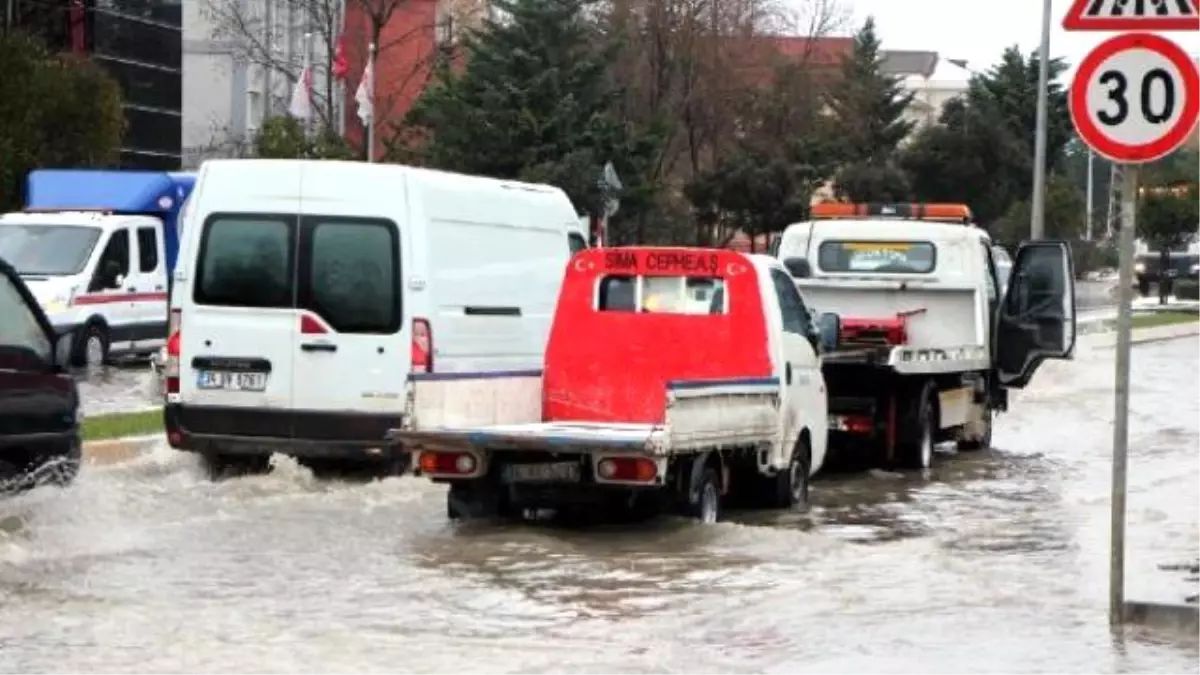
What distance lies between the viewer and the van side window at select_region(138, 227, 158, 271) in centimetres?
3078

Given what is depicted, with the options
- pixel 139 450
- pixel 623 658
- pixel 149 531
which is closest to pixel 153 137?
pixel 139 450

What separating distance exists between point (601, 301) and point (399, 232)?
157cm

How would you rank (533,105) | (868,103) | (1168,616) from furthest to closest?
(868,103) → (533,105) → (1168,616)

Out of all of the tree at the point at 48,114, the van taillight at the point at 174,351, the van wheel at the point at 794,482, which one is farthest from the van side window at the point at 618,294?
the tree at the point at 48,114

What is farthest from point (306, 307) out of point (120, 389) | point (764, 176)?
point (764, 176)

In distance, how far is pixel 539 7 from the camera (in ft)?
164

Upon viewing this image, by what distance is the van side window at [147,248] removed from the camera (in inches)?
1212

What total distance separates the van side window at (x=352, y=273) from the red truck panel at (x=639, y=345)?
4.28 ft

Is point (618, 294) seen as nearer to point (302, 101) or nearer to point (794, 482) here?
point (794, 482)

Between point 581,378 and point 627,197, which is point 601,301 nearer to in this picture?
point 581,378

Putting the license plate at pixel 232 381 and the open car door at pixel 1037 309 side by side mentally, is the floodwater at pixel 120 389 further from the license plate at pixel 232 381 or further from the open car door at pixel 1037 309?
the open car door at pixel 1037 309

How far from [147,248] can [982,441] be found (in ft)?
42.7

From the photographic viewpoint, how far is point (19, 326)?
1355 cm

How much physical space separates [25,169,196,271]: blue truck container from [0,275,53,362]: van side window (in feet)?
57.5
